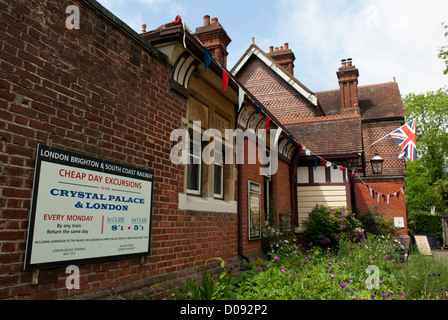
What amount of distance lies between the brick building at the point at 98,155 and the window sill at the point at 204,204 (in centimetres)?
3

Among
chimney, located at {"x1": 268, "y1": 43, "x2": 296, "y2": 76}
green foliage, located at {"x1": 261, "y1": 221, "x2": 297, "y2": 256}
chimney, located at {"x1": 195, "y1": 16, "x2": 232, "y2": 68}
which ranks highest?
chimney, located at {"x1": 268, "y1": 43, "x2": 296, "y2": 76}

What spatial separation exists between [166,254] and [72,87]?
2.48 meters

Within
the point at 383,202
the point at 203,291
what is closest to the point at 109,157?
the point at 203,291

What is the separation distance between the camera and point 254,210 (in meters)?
8.08

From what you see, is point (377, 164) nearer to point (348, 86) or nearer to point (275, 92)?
point (275, 92)

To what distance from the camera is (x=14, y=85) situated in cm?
293

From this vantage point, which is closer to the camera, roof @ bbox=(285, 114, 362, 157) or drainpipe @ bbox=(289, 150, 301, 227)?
drainpipe @ bbox=(289, 150, 301, 227)

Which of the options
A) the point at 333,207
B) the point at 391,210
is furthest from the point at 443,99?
the point at 333,207

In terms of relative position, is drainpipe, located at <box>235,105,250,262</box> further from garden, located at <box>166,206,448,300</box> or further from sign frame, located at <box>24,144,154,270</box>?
sign frame, located at <box>24,144,154,270</box>

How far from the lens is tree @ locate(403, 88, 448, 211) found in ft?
121

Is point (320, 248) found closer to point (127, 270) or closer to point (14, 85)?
point (127, 270)

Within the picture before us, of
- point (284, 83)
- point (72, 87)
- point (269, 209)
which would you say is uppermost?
point (284, 83)

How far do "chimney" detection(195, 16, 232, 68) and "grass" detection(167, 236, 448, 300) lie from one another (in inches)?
227

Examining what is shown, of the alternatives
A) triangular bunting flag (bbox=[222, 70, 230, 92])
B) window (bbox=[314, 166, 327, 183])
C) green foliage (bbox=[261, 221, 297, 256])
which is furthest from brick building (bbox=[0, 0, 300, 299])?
window (bbox=[314, 166, 327, 183])
